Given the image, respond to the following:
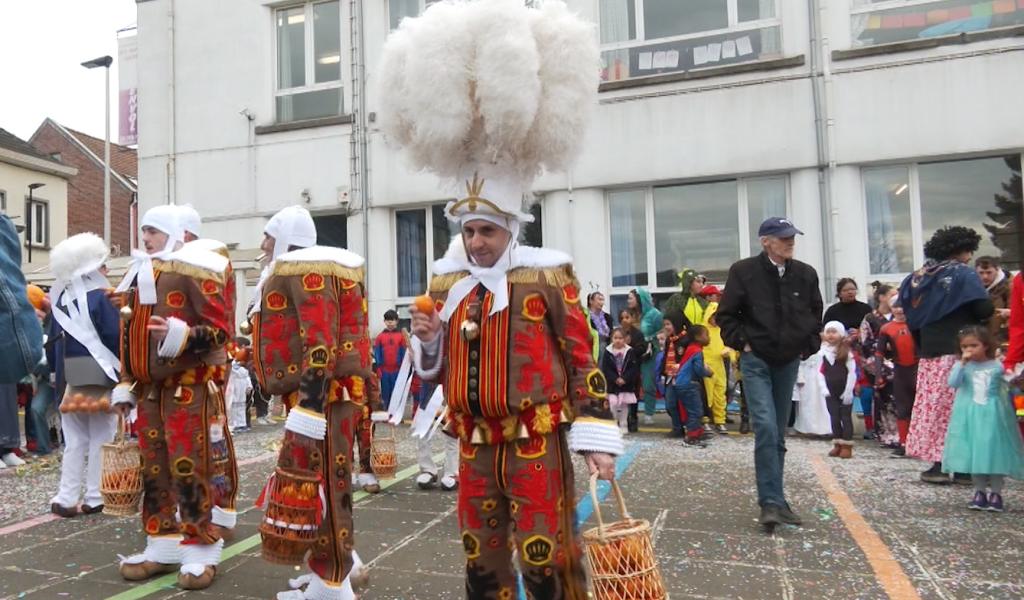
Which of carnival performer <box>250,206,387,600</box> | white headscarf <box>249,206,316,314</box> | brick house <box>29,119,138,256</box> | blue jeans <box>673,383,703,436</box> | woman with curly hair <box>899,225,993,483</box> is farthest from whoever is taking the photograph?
brick house <box>29,119,138,256</box>

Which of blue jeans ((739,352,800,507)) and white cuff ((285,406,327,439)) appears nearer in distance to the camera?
white cuff ((285,406,327,439))

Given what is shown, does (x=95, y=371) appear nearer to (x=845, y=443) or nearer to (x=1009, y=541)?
(x=1009, y=541)

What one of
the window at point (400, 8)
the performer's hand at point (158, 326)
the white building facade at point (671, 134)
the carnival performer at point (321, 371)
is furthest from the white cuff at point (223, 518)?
the window at point (400, 8)

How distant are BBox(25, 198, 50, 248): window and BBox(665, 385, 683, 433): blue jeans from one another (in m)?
25.7

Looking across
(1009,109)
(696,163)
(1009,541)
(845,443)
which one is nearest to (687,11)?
(696,163)

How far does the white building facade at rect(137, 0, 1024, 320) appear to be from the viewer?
415 inches

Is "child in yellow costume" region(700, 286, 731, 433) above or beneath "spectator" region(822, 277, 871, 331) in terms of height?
beneath

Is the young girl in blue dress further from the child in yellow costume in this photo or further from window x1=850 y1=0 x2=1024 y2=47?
window x1=850 y1=0 x2=1024 y2=47

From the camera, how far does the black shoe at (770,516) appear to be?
15.5 feet

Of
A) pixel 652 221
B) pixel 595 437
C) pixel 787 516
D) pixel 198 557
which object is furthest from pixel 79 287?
pixel 652 221

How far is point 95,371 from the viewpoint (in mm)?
5598

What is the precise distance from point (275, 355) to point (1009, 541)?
4.41m

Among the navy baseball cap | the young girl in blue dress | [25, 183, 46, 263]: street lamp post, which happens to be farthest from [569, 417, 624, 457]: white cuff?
[25, 183, 46, 263]: street lamp post

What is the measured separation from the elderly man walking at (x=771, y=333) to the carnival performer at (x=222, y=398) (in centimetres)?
319
